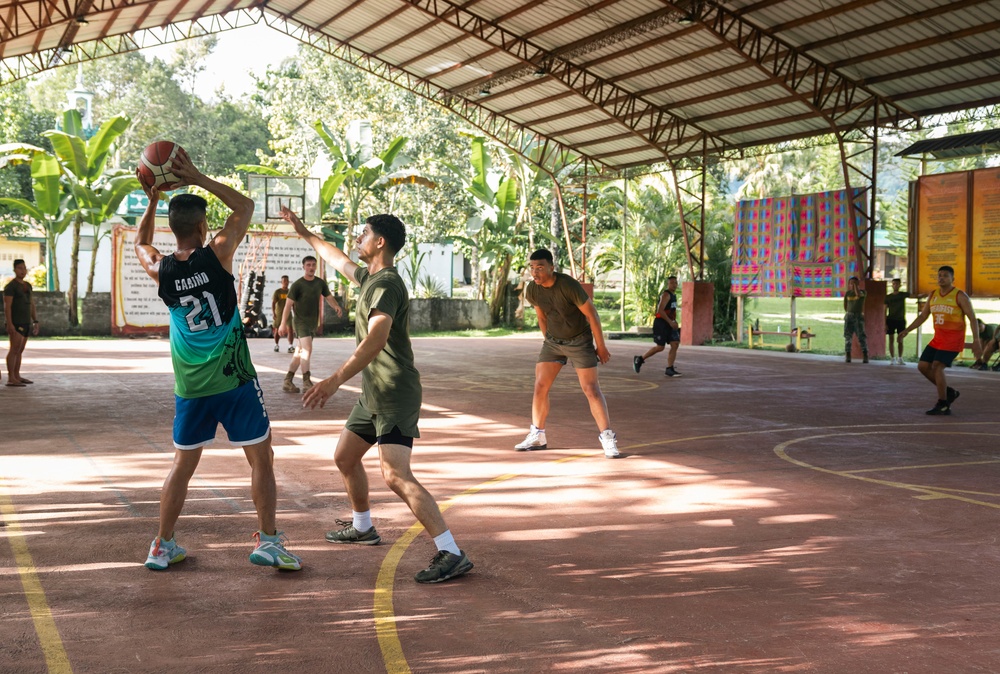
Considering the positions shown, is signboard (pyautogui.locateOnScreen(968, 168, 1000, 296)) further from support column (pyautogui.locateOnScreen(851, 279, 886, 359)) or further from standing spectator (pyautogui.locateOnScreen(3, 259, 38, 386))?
standing spectator (pyautogui.locateOnScreen(3, 259, 38, 386))

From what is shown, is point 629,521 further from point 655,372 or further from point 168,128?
point 168,128

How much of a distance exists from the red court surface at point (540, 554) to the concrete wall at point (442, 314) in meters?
22.5

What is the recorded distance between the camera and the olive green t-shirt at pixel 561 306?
8.94m

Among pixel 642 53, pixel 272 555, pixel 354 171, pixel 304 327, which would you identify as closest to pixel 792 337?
pixel 642 53

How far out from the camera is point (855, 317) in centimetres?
2203

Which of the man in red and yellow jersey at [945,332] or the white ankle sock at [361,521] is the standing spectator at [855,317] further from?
the white ankle sock at [361,521]

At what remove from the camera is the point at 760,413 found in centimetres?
1266

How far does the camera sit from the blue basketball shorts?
16.8 feet

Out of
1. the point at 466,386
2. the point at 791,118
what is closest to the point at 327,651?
the point at 466,386

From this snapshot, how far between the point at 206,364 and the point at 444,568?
64.5 inches

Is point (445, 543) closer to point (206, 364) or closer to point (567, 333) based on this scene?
point (206, 364)

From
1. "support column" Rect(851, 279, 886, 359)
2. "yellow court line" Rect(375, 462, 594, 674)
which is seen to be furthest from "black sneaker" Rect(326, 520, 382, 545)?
"support column" Rect(851, 279, 886, 359)

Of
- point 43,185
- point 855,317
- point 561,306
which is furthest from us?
point 43,185

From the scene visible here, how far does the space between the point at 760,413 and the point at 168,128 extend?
162 ft
